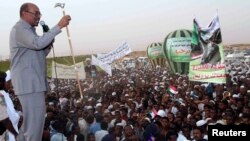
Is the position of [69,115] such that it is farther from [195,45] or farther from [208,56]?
[195,45]

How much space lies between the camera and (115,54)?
54.4 ft

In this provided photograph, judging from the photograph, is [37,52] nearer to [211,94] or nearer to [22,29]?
[22,29]

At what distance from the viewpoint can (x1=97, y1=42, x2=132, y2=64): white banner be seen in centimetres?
1656

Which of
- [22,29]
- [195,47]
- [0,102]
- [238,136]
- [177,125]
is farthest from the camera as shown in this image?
[195,47]

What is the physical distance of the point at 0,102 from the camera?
3.84m

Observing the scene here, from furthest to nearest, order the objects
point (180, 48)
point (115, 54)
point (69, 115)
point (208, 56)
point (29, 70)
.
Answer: point (180, 48) < point (115, 54) < point (208, 56) < point (69, 115) < point (29, 70)

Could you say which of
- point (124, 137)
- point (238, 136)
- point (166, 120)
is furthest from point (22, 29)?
point (166, 120)

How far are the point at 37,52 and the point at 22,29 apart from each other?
0.76ft

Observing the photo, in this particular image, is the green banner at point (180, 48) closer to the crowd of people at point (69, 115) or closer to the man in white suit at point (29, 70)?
the crowd of people at point (69, 115)

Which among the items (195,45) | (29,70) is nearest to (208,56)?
(195,45)

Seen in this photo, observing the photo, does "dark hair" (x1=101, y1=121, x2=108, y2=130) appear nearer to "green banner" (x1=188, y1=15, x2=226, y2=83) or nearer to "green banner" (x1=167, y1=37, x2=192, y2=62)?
"green banner" (x1=188, y1=15, x2=226, y2=83)

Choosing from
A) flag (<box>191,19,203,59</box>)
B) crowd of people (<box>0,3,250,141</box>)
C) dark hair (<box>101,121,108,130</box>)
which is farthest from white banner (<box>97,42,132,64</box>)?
dark hair (<box>101,121,108,130</box>)

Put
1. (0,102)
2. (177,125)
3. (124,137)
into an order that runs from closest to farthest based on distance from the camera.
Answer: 1. (0,102)
2. (124,137)
3. (177,125)

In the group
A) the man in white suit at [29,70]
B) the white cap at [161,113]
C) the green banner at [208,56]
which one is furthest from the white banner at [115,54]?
the man in white suit at [29,70]
